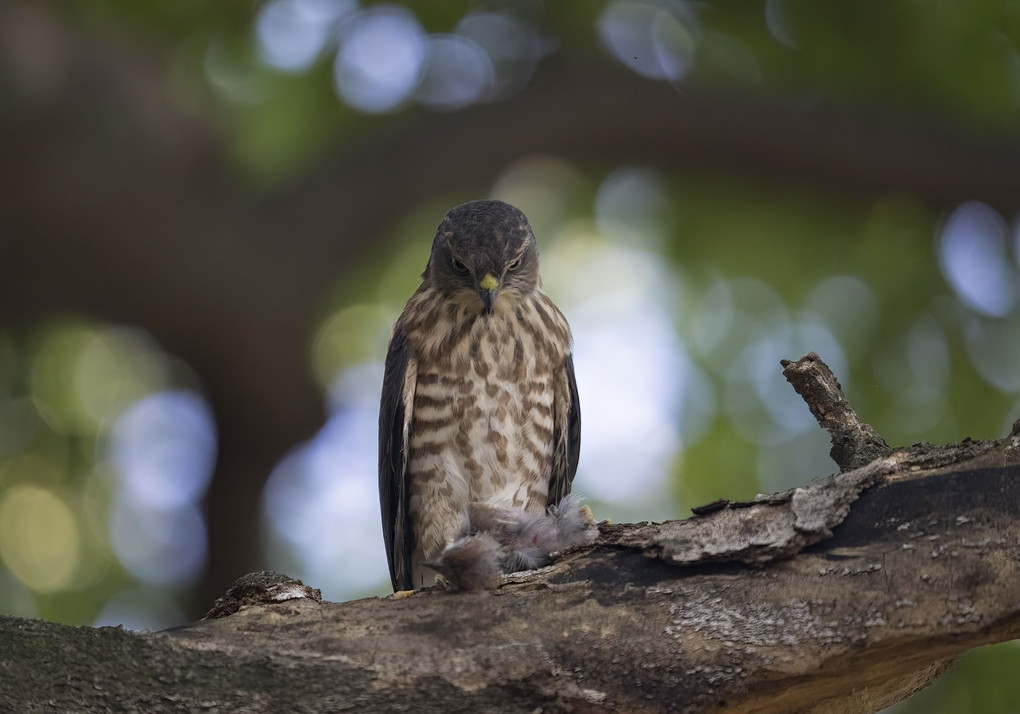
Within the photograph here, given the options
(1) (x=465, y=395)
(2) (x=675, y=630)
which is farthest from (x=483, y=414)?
(2) (x=675, y=630)

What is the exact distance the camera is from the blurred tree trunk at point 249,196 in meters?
5.97

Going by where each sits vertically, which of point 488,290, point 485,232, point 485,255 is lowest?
point 488,290

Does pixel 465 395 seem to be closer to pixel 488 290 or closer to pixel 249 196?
pixel 488 290

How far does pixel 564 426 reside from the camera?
5.07 m

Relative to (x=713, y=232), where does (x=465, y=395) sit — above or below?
below

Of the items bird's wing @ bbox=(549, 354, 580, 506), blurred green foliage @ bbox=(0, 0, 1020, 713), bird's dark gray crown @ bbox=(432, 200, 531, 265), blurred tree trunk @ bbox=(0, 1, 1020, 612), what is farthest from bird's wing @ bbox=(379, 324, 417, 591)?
blurred green foliage @ bbox=(0, 0, 1020, 713)

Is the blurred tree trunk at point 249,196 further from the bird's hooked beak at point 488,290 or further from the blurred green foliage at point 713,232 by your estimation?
the bird's hooked beak at point 488,290

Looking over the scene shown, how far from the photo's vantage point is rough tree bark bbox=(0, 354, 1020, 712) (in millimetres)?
2521

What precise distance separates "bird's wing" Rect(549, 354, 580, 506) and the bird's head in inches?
17.6

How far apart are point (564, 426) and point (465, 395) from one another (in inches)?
21.9

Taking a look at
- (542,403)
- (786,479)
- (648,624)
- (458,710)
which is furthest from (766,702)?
(786,479)

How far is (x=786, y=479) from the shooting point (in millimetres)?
6492

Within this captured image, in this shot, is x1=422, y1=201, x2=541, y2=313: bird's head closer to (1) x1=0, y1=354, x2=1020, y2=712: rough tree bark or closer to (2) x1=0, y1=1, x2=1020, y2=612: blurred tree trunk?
(2) x1=0, y1=1, x2=1020, y2=612: blurred tree trunk

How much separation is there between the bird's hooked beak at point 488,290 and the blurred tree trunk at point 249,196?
221 centimetres
